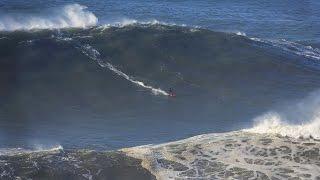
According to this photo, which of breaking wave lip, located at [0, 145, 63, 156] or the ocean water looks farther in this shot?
breaking wave lip, located at [0, 145, 63, 156]

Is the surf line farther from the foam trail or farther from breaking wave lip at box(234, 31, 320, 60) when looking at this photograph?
breaking wave lip at box(234, 31, 320, 60)

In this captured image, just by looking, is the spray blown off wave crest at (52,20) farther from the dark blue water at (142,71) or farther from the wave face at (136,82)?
the wave face at (136,82)

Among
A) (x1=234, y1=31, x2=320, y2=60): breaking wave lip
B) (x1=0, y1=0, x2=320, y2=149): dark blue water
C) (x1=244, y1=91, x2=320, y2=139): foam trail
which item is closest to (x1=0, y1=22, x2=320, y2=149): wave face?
(x1=0, y1=0, x2=320, y2=149): dark blue water

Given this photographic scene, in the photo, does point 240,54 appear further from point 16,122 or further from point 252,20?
point 16,122

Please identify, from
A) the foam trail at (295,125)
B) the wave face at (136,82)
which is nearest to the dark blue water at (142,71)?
the wave face at (136,82)

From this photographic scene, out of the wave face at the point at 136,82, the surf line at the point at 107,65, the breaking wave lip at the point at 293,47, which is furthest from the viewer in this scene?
the breaking wave lip at the point at 293,47

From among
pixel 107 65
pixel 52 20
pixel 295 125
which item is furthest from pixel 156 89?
pixel 52 20

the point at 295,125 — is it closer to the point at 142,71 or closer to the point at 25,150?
the point at 142,71
